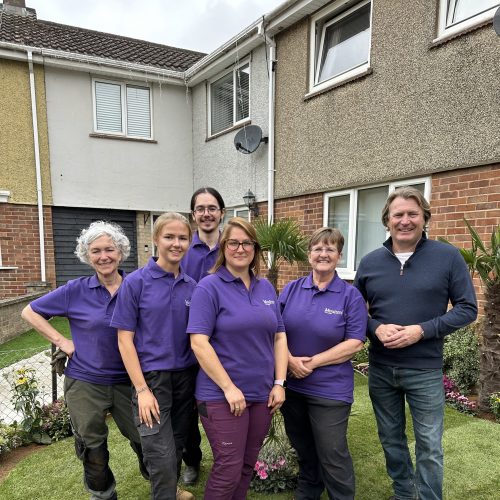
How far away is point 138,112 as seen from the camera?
29.4 ft

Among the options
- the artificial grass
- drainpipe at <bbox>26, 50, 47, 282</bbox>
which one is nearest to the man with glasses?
the artificial grass

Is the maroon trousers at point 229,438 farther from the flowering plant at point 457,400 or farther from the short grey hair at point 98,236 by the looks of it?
the flowering plant at point 457,400

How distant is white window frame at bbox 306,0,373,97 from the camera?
5.53m

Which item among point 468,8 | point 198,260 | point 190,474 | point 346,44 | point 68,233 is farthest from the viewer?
point 68,233

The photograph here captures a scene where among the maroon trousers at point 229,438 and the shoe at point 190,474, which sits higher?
the maroon trousers at point 229,438

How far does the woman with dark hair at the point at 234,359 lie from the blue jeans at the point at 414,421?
0.65 metres

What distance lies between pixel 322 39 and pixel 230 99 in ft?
9.17

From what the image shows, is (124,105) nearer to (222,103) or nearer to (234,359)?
(222,103)

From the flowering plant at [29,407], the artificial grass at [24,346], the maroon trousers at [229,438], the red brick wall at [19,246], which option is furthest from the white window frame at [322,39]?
the red brick wall at [19,246]

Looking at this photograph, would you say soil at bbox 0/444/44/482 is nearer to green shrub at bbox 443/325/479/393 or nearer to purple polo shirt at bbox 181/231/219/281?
purple polo shirt at bbox 181/231/219/281

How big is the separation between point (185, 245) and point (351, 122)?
4511mm

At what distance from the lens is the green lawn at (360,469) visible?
2.47 m

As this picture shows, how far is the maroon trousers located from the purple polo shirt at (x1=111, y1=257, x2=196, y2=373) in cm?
29

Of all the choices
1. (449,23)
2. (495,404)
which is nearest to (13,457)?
(495,404)
